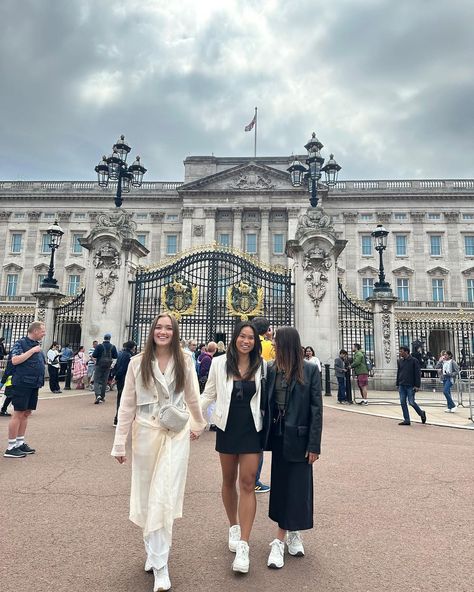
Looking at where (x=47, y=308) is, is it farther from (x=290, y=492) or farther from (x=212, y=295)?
(x=290, y=492)

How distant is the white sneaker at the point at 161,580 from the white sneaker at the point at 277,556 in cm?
84

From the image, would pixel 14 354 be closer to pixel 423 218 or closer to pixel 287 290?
pixel 287 290

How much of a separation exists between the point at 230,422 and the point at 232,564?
109 cm

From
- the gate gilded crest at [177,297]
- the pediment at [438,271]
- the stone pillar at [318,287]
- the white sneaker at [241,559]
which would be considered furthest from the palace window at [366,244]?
the white sneaker at [241,559]

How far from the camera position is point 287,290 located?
1755 centimetres

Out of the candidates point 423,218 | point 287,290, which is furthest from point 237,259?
point 423,218

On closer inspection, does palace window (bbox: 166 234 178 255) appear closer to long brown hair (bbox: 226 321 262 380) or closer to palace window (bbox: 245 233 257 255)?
palace window (bbox: 245 233 257 255)

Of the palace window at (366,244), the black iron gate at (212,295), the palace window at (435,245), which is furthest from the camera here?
the palace window at (366,244)

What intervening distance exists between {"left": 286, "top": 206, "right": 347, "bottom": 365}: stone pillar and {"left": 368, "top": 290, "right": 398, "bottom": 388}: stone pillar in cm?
172

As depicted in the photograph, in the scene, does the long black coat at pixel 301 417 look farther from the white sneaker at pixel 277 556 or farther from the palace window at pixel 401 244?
the palace window at pixel 401 244

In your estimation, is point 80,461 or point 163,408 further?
point 80,461

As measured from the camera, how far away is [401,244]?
50312 mm

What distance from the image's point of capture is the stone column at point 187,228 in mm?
49688

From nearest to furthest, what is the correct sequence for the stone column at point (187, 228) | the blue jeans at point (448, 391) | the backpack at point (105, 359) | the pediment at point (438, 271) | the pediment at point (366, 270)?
the blue jeans at point (448, 391) → the backpack at point (105, 359) → the pediment at point (438, 271) → the pediment at point (366, 270) → the stone column at point (187, 228)
